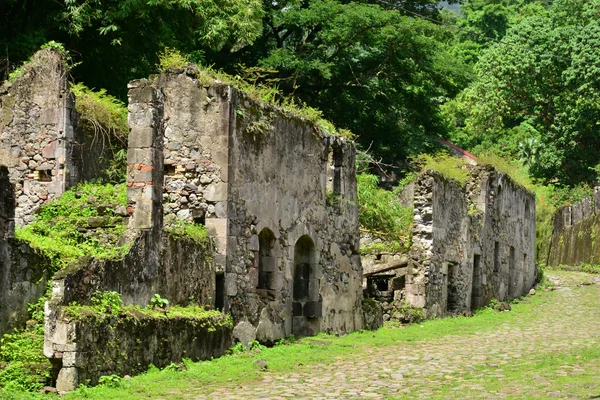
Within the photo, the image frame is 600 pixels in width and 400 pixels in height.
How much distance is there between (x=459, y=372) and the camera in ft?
44.5

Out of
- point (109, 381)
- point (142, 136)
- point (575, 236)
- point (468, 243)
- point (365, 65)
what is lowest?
point (109, 381)

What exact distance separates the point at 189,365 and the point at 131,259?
1545 mm

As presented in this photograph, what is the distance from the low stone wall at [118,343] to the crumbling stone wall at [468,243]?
10712 millimetres

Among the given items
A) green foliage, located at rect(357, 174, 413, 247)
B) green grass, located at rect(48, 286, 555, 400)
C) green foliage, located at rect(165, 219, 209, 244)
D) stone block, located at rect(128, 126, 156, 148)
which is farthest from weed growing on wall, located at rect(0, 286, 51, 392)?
green foliage, located at rect(357, 174, 413, 247)

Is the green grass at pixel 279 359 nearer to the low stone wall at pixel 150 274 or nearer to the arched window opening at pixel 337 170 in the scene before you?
the low stone wall at pixel 150 274

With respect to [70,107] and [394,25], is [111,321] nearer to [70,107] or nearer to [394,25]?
[70,107]

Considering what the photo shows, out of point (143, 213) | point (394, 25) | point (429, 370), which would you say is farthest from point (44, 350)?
point (394, 25)

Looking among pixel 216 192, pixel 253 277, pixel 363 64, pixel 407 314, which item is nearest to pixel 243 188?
pixel 216 192

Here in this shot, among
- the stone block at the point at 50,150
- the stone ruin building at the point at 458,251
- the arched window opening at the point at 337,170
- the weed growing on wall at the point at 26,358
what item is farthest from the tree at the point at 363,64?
the weed growing on wall at the point at 26,358

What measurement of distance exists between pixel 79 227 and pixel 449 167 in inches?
581

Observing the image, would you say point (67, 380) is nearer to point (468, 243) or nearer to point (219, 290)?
point (219, 290)

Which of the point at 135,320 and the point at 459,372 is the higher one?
the point at 135,320

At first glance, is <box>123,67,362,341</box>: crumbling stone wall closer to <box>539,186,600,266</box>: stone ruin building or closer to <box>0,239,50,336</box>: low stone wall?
<box>0,239,50,336</box>: low stone wall

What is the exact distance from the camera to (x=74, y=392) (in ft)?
35.8
